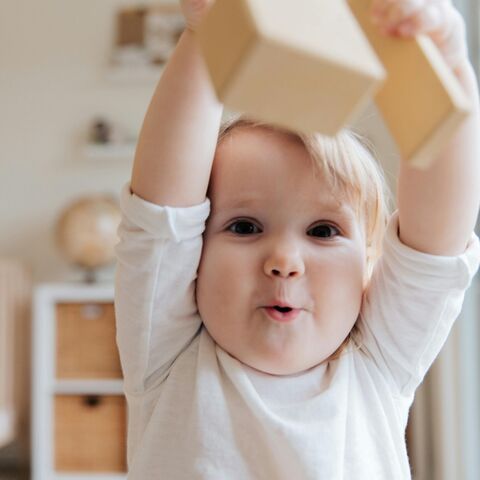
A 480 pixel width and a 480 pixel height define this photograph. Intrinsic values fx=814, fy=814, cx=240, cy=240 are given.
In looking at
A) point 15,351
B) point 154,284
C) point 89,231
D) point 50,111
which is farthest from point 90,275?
point 154,284

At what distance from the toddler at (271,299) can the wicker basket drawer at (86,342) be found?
6.32 ft

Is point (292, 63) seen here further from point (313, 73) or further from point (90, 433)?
point (90, 433)

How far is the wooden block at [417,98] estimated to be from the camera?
1.28ft

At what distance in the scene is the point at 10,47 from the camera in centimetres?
304

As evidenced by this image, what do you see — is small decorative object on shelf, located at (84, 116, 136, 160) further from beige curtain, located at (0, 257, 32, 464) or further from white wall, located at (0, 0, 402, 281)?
beige curtain, located at (0, 257, 32, 464)

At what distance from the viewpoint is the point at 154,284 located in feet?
2.23

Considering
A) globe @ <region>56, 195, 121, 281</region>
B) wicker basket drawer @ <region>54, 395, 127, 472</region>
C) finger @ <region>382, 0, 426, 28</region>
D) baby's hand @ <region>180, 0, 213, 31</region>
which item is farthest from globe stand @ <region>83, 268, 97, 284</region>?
finger @ <region>382, 0, 426, 28</region>

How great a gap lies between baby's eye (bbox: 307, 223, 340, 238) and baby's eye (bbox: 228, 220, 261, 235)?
47 millimetres

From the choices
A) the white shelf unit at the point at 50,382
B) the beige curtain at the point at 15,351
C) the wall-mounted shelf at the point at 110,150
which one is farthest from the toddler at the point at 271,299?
the wall-mounted shelf at the point at 110,150

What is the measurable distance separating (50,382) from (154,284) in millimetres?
2056

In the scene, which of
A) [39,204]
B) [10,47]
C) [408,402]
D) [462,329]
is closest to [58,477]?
[39,204]

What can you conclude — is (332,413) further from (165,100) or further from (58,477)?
(58,477)

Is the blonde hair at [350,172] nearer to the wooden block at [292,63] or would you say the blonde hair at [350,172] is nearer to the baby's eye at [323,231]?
the baby's eye at [323,231]

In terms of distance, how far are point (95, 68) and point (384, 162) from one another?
1139 millimetres
